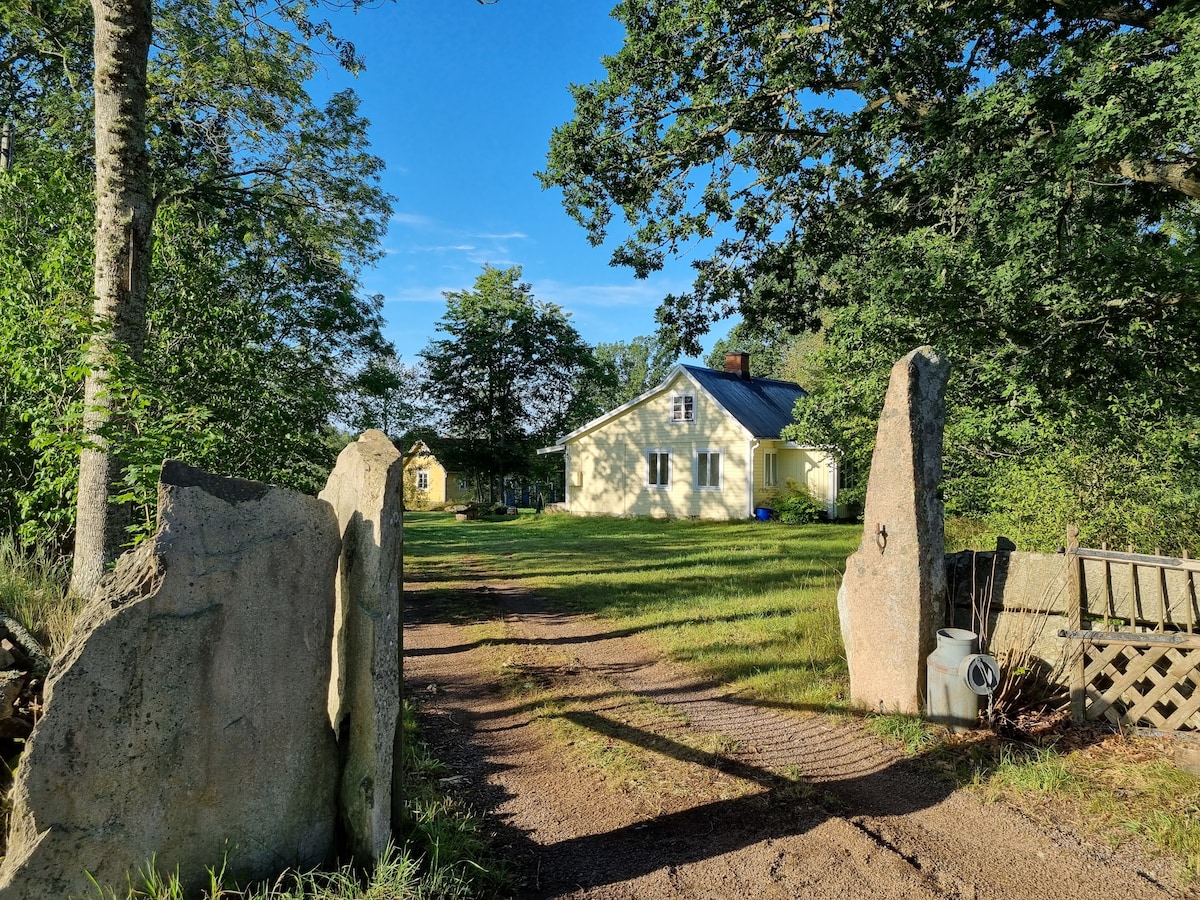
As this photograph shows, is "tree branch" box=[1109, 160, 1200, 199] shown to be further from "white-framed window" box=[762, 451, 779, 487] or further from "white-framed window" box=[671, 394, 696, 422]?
"white-framed window" box=[671, 394, 696, 422]

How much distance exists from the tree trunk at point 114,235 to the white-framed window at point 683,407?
19.6 metres

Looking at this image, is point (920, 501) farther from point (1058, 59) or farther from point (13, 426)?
point (13, 426)

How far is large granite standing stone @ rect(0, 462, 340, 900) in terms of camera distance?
2.38 meters

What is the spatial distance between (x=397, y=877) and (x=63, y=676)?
1541 mm

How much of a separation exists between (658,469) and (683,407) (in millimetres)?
2606

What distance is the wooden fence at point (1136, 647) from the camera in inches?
174

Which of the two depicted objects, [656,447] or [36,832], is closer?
[36,832]

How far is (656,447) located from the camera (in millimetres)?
24750

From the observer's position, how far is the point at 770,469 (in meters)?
23.3

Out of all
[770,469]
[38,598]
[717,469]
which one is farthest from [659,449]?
[38,598]

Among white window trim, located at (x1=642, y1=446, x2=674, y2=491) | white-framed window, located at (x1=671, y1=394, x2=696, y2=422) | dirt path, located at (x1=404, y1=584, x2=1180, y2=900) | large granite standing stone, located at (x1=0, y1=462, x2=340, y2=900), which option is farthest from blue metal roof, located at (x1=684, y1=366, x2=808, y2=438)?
large granite standing stone, located at (x1=0, y1=462, x2=340, y2=900)

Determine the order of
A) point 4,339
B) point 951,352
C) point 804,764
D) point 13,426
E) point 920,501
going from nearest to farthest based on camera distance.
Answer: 1. point 804,764
2. point 920,501
3. point 4,339
4. point 13,426
5. point 951,352

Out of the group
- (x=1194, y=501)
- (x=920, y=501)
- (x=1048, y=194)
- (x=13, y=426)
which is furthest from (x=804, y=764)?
(x=13, y=426)

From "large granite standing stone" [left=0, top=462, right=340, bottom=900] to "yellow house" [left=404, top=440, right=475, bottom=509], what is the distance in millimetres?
38692
